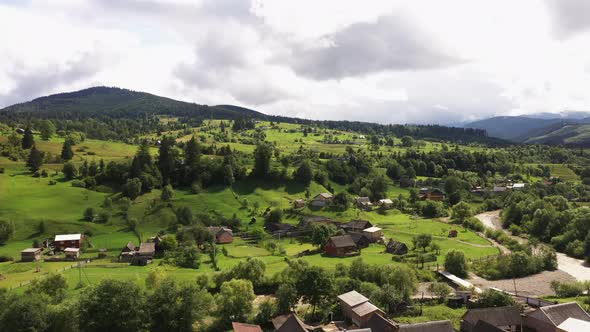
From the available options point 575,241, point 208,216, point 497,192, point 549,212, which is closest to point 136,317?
point 208,216

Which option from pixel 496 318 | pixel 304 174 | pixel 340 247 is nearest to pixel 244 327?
pixel 496 318

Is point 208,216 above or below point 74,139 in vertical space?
below

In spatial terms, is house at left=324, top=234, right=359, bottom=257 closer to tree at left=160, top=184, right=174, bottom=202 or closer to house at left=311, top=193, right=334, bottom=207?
house at left=311, top=193, right=334, bottom=207

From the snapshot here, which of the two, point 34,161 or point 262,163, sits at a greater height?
point 34,161

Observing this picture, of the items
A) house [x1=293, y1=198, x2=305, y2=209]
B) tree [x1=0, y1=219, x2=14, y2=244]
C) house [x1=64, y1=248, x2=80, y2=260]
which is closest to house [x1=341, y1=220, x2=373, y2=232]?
house [x1=293, y1=198, x2=305, y2=209]

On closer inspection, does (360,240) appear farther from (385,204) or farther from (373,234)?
(385,204)

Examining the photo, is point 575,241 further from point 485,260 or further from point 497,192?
point 497,192

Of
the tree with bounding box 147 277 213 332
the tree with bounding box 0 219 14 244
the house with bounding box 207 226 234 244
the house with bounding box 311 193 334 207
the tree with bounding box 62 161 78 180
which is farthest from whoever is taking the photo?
the tree with bounding box 62 161 78 180
